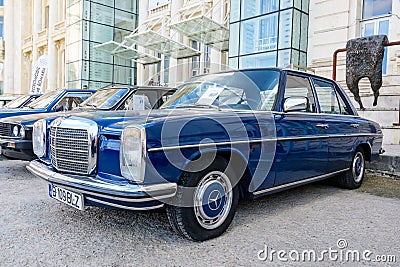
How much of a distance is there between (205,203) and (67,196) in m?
1.19

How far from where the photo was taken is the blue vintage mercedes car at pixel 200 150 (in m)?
2.61

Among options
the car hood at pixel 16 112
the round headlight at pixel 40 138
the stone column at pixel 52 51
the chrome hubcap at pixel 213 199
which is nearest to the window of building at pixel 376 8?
the car hood at pixel 16 112

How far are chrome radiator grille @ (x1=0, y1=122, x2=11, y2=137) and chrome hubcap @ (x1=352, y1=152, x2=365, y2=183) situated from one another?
533cm

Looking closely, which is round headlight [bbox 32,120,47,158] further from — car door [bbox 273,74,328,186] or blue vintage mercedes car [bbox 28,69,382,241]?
car door [bbox 273,74,328,186]


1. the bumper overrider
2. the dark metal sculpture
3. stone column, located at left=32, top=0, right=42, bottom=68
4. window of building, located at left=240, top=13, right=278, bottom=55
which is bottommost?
the bumper overrider

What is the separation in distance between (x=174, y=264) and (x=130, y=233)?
2.37 feet

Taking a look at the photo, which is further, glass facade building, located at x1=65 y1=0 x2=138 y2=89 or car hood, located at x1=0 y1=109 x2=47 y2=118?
glass facade building, located at x1=65 y1=0 x2=138 y2=89

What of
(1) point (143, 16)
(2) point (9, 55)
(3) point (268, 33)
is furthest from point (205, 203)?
(2) point (9, 55)

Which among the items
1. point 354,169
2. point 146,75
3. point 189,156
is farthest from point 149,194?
point 146,75

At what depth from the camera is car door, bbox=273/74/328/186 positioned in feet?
11.7

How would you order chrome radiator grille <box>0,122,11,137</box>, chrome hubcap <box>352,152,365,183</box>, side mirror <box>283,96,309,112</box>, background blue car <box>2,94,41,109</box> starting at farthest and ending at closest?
1. background blue car <box>2,94,41,109</box>
2. chrome radiator grille <box>0,122,11,137</box>
3. chrome hubcap <box>352,152,365,183</box>
4. side mirror <box>283,96,309,112</box>

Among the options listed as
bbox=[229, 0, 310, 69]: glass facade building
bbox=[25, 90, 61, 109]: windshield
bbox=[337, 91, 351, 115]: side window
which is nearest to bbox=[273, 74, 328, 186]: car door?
bbox=[337, 91, 351, 115]: side window

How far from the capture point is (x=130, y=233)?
310cm

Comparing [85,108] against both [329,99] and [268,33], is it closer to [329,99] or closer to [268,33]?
[329,99]
